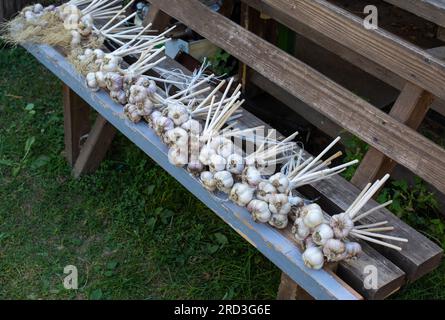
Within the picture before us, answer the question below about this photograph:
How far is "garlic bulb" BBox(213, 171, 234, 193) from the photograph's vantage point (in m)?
2.41

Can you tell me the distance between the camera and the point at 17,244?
3.54 metres

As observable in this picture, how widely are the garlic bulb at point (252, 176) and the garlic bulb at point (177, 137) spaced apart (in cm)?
32

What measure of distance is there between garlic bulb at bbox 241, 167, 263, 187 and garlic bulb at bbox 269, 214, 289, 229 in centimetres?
15

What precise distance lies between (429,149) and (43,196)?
2.41 meters

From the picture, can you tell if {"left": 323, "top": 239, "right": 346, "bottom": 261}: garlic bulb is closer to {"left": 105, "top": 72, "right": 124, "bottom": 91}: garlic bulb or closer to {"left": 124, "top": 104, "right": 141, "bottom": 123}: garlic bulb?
{"left": 124, "top": 104, "right": 141, "bottom": 123}: garlic bulb

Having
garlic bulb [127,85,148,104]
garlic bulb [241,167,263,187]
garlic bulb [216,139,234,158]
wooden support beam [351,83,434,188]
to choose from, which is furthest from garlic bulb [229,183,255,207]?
garlic bulb [127,85,148,104]

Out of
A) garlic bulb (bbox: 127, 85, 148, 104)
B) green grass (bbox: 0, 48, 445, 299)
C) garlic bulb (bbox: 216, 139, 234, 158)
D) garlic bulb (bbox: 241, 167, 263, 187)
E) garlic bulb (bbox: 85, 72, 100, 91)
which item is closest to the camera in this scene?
garlic bulb (bbox: 241, 167, 263, 187)

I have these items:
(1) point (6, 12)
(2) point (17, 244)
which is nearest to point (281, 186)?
(2) point (17, 244)

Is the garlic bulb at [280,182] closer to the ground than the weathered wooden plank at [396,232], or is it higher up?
higher up

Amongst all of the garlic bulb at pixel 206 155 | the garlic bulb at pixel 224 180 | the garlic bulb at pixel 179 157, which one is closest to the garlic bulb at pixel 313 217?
the garlic bulb at pixel 224 180

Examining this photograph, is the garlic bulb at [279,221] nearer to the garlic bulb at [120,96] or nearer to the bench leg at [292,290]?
the bench leg at [292,290]

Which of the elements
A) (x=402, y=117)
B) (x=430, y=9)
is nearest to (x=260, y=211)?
(x=402, y=117)

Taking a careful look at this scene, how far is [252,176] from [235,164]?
0.09 meters

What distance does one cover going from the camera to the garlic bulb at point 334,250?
2133mm
